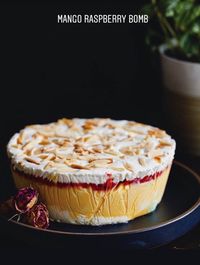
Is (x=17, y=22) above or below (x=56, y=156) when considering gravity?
above

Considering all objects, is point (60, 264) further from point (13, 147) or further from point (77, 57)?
point (77, 57)

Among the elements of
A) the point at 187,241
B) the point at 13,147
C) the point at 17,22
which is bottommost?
the point at 187,241

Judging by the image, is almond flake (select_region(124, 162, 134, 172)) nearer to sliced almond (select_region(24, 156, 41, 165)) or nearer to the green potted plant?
sliced almond (select_region(24, 156, 41, 165))

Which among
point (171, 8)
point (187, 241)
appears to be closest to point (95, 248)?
point (187, 241)

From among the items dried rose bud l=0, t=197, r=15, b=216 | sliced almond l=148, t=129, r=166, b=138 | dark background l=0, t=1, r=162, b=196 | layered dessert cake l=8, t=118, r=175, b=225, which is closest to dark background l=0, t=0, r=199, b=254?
dark background l=0, t=1, r=162, b=196

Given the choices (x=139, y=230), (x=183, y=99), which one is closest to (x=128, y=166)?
(x=139, y=230)

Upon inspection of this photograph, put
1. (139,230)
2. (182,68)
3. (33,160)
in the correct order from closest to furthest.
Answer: (139,230)
(33,160)
(182,68)

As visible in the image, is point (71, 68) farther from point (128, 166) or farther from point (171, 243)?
point (171, 243)

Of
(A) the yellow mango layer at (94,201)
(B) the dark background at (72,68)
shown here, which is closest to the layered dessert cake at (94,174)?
(A) the yellow mango layer at (94,201)
